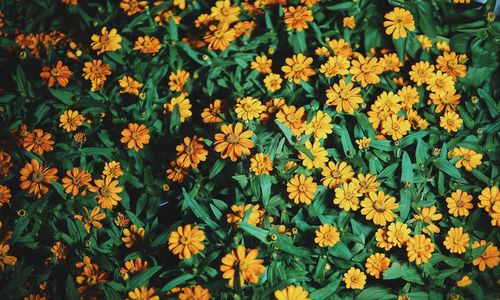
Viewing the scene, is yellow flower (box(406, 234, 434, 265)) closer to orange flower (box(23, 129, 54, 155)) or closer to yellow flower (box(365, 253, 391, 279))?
yellow flower (box(365, 253, 391, 279))

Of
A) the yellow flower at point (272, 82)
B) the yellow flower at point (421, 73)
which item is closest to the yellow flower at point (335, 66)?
the yellow flower at point (272, 82)

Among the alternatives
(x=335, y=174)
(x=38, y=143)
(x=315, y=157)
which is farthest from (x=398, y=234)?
(x=38, y=143)

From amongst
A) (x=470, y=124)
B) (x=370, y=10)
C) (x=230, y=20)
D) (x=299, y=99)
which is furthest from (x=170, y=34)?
(x=470, y=124)

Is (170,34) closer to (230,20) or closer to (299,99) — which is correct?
(230,20)

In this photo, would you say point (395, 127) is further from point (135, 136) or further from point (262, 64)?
point (135, 136)

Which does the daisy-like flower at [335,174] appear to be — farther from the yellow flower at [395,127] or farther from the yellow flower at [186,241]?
the yellow flower at [186,241]
